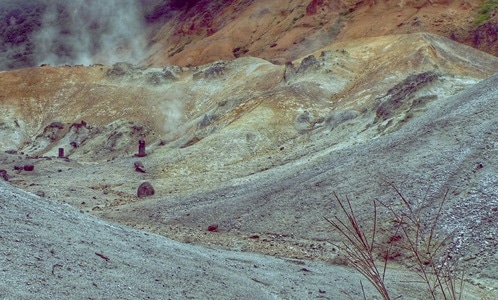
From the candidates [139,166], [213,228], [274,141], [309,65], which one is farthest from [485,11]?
[213,228]

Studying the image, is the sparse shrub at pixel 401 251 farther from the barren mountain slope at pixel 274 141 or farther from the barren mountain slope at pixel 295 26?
the barren mountain slope at pixel 295 26

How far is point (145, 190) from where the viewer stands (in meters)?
27.9

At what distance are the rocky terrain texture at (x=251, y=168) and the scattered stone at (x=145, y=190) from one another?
0.20ft

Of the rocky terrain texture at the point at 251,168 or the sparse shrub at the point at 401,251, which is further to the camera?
the rocky terrain texture at the point at 251,168

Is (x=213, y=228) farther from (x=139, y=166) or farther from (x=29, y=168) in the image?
(x=29, y=168)

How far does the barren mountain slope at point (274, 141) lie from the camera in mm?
19812

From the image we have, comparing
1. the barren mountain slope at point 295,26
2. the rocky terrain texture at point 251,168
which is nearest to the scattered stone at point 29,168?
the rocky terrain texture at point 251,168

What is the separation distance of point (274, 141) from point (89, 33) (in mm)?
82964

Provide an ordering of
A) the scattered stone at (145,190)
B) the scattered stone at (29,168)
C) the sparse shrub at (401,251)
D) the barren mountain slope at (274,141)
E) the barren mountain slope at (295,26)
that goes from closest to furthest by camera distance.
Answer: the sparse shrub at (401,251) → the barren mountain slope at (274,141) → the scattered stone at (145,190) → the scattered stone at (29,168) → the barren mountain slope at (295,26)

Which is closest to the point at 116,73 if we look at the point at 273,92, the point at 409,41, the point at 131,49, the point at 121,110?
the point at 121,110

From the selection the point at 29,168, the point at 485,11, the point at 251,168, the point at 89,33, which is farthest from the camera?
the point at 89,33

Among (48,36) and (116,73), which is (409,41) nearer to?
(116,73)

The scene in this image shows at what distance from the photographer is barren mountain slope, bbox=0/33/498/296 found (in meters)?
19.8

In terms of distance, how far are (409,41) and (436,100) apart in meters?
16.7
